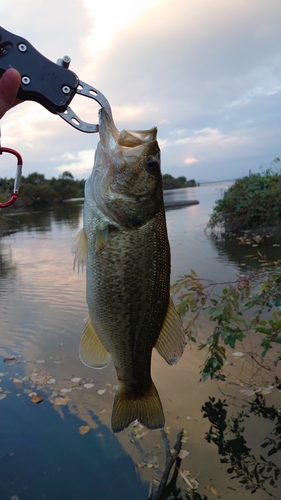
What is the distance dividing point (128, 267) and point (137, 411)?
2.70 feet

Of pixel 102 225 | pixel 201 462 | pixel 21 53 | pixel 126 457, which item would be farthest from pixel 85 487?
pixel 21 53

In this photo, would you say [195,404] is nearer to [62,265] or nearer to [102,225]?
[102,225]

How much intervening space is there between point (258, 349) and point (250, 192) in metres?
11.0

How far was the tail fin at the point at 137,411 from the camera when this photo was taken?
212 cm

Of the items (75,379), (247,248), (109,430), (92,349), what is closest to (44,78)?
(92,349)

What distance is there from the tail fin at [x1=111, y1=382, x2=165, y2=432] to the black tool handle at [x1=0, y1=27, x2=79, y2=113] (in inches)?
66.4

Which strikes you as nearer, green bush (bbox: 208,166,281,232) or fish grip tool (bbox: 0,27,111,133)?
fish grip tool (bbox: 0,27,111,133)

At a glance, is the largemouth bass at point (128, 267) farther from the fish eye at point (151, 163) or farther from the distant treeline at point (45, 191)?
the distant treeline at point (45, 191)

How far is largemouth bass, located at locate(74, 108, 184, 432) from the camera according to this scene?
2025 mm

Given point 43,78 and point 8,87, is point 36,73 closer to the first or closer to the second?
point 43,78

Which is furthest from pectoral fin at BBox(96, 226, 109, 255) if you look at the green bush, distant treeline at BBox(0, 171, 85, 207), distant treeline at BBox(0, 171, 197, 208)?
distant treeline at BBox(0, 171, 85, 207)

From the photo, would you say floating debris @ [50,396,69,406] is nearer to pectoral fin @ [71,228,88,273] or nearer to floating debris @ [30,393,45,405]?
floating debris @ [30,393,45,405]

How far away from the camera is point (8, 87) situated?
6.37 ft

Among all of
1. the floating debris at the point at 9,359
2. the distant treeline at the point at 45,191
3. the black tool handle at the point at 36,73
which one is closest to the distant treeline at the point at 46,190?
the distant treeline at the point at 45,191
